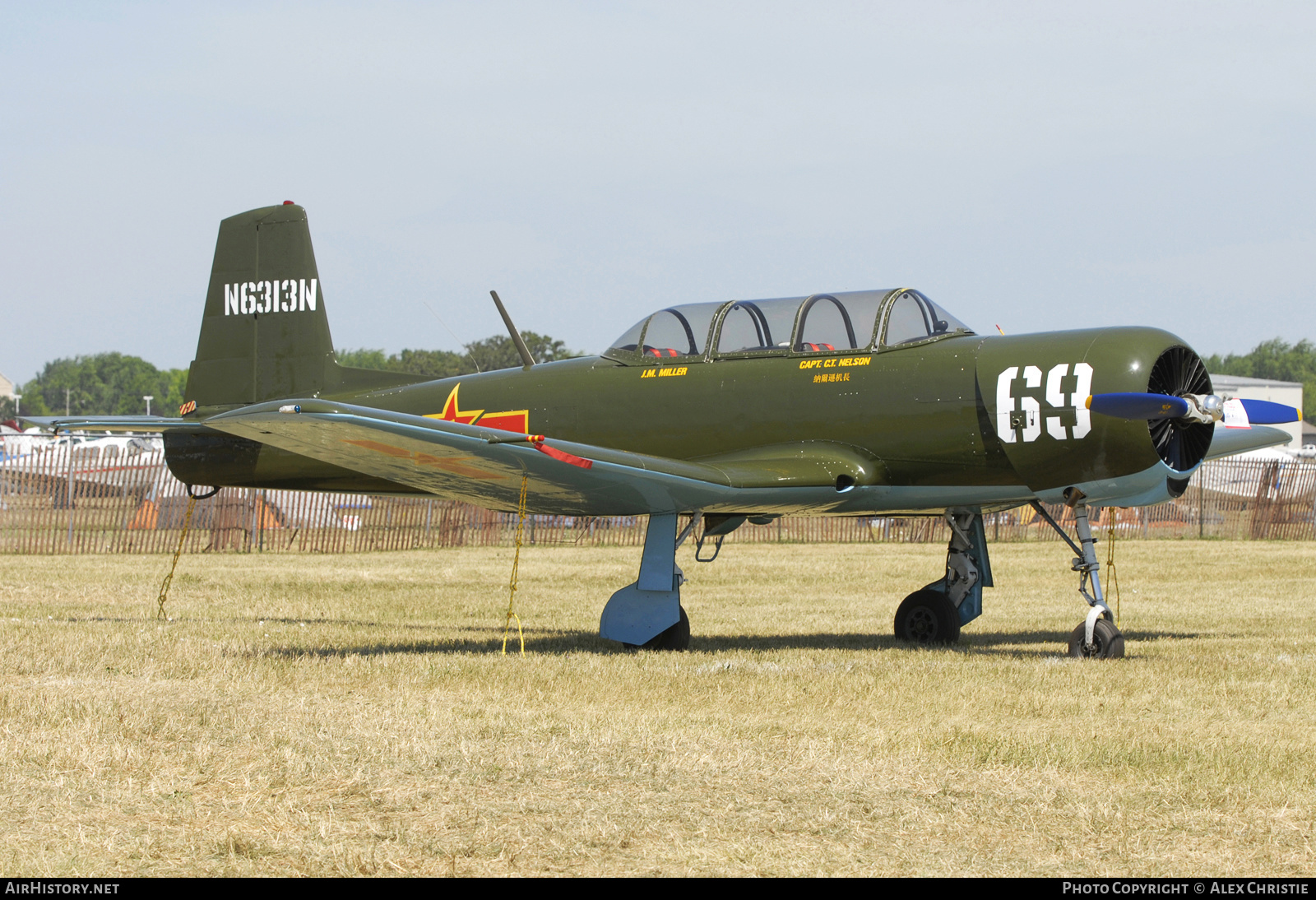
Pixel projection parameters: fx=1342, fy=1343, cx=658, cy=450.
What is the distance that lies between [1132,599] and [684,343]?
7298 mm

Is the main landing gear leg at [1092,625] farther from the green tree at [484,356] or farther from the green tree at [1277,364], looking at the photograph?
the green tree at [1277,364]

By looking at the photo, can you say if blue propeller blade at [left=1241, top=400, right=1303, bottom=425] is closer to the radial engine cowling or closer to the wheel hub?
the radial engine cowling

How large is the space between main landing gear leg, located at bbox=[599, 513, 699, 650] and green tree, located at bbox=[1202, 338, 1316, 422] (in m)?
172

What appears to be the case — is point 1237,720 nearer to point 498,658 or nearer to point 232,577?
point 498,658

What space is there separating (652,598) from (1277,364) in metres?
187

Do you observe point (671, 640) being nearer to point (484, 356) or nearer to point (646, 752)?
point (646, 752)

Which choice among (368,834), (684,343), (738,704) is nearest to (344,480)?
(684,343)

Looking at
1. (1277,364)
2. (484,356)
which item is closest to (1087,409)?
(484,356)

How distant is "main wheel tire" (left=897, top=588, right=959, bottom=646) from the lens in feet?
37.1

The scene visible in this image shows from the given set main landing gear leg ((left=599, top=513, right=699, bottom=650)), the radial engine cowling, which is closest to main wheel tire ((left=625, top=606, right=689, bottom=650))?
main landing gear leg ((left=599, top=513, right=699, bottom=650))

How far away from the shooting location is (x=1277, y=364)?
177375mm

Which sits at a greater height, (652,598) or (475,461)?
(475,461)

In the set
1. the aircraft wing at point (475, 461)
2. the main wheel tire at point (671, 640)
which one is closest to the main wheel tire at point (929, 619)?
the main wheel tire at point (671, 640)

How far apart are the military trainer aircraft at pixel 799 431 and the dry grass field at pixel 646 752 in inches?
42.5
